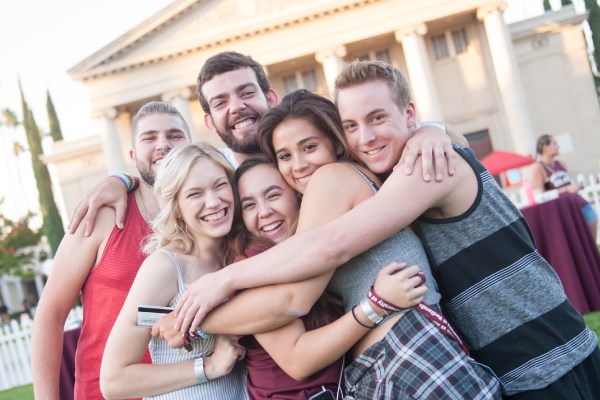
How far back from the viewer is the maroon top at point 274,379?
2.40m

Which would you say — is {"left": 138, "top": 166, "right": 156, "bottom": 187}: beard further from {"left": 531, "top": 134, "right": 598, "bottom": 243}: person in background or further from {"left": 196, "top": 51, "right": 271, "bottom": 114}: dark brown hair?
{"left": 531, "top": 134, "right": 598, "bottom": 243}: person in background

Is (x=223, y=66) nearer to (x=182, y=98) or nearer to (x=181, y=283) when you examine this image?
(x=181, y=283)

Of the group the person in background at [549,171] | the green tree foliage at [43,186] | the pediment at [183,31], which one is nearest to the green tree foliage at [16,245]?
the green tree foliage at [43,186]

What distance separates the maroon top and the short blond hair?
1.10m

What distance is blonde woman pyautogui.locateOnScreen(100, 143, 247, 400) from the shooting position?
2.67 m

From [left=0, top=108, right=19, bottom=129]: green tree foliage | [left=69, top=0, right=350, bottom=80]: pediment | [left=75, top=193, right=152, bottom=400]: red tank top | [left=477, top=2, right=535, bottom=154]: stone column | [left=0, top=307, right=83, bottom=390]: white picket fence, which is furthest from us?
[left=0, top=108, right=19, bottom=129]: green tree foliage

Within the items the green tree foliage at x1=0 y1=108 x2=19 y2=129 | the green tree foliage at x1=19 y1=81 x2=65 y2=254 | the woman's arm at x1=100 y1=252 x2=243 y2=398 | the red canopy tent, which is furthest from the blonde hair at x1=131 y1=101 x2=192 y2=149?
the green tree foliage at x1=0 y1=108 x2=19 y2=129

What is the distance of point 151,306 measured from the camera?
2.62 meters

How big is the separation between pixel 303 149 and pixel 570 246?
7.57 metres

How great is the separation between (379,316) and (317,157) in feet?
2.66

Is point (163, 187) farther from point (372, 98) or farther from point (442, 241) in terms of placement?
point (442, 241)

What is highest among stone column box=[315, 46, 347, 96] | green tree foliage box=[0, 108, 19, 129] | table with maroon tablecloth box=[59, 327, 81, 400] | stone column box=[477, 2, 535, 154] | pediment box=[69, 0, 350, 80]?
green tree foliage box=[0, 108, 19, 129]

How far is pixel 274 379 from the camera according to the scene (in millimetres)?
2492

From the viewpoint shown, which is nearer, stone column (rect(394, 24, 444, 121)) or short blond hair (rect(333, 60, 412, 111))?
short blond hair (rect(333, 60, 412, 111))
